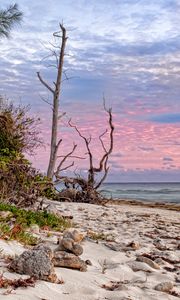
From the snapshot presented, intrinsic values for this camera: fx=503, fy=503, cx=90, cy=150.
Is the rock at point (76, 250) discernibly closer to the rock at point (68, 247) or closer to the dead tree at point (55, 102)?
the rock at point (68, 247)

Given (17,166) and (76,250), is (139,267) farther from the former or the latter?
(17,166)

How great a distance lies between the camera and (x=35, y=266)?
15.9 ft

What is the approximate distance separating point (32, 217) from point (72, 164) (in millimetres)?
12142

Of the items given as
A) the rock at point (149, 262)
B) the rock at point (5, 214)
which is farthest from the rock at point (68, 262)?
the rock at point (5, 214)

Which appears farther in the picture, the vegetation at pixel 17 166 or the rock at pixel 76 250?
the vegetation at pixel 17 166

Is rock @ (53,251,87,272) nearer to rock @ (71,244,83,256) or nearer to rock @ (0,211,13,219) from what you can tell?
rock @ (71,244,83,256)

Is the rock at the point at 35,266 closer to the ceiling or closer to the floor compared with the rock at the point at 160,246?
closer to the ceiling

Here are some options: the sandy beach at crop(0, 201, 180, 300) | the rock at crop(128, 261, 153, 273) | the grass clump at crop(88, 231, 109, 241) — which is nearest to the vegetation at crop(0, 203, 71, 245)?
the sandy beach at crop(0, 201, 180, 300)

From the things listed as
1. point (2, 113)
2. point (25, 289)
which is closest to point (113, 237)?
point (25, 289)

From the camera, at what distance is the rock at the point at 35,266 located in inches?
189

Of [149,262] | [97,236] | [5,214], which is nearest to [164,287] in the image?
[149,262]

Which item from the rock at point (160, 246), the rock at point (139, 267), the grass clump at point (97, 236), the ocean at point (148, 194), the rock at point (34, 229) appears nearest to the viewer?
A: the rock at point (139, 267)

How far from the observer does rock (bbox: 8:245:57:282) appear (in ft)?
15.8

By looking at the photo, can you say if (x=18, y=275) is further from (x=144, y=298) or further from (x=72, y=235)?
(x=72, y=235)
